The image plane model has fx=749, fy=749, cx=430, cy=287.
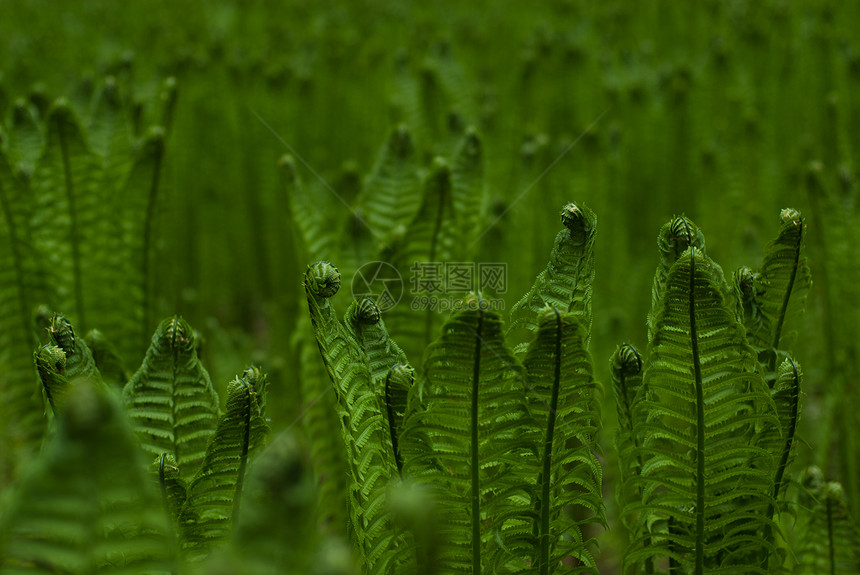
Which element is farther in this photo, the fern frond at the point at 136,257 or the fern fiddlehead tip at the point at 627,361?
the fern frond at the point at 136,257

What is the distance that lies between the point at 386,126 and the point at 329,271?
1.25 m

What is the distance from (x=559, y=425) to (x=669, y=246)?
161 millimetres

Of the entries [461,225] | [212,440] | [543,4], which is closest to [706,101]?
[461,225]

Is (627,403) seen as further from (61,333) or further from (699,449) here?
(61,333)

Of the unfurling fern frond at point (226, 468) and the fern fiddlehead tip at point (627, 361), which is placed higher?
the fern fiddlehead tip at point (627, 361)

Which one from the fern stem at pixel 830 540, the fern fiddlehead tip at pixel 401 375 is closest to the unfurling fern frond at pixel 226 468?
Result: the fern fiddlehead tip at pixel 401 375

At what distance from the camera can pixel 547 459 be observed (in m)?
0.56

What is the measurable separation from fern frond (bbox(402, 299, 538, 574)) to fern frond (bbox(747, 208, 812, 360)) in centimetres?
24

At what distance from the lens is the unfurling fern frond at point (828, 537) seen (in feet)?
2.35

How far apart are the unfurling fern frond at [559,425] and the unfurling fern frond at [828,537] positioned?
253 mm

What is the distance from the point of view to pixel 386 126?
178 cm

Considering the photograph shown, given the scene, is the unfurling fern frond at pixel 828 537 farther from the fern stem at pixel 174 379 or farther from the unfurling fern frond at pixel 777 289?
the fern stem at pixel 174 379

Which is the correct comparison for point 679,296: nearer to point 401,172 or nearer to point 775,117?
point 401,172

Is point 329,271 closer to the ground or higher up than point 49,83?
closer to the ground
